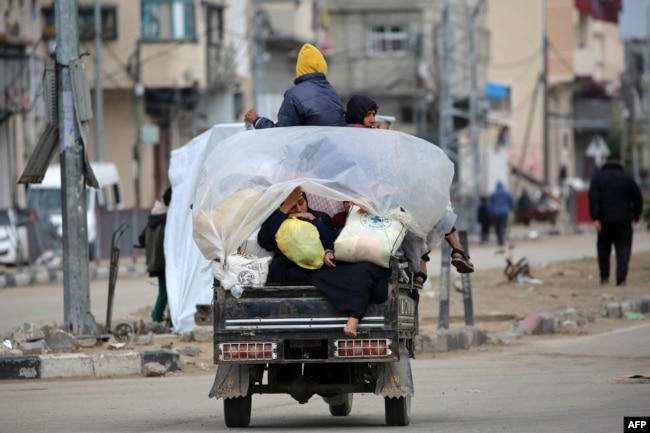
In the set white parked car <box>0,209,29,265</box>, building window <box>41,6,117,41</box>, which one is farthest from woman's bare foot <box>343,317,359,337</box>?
building window <box>41,6,117,41</box>

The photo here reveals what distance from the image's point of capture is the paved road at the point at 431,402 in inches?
373

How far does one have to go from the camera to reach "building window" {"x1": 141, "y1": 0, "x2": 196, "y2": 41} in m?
47.6

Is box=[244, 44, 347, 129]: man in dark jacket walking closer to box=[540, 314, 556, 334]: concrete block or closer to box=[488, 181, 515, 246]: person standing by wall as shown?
box=[540, 314, 556, 334]: concrete block

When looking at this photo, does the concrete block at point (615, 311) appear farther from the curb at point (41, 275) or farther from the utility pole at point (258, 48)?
the utility pole at point (258, 48)

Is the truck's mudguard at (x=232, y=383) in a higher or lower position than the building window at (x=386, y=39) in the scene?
lower

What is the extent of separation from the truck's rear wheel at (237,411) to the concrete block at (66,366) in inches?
155

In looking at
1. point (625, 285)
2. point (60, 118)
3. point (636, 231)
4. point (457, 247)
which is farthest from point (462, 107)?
point (457, 247)

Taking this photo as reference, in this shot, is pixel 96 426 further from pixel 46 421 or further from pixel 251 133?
pixel 251 133

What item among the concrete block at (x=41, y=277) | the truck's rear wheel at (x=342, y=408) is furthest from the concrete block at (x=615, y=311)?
the concrete block at (x=41, y=277)

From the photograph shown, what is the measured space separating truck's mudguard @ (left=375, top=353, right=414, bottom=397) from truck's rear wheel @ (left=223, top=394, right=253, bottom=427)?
893mm

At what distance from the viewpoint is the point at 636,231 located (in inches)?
1807

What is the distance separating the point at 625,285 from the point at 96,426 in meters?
13.7

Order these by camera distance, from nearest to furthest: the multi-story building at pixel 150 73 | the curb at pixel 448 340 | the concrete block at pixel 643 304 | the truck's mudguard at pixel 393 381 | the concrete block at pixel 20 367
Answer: the truck's mudguard at pixel 393 381
the concrete block at pixel 20 367
the curb at pixel 448 340
the concrete block at pixel 643 304
the multi-story building at pixel 150 73

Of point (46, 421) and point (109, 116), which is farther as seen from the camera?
point (109, 116)
